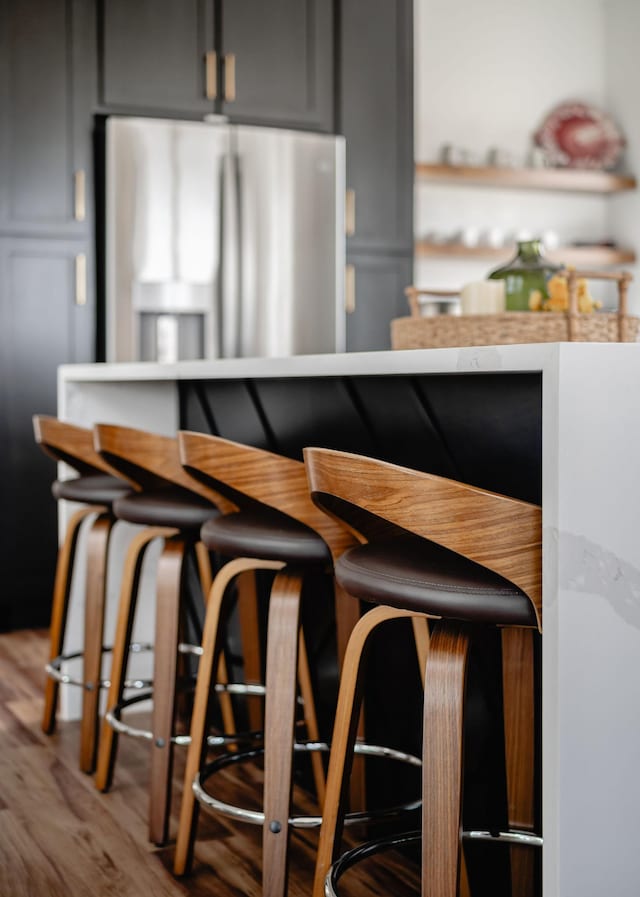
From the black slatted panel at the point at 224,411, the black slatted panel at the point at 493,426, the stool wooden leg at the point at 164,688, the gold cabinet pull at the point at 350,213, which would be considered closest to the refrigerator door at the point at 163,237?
the gold cabinet pull at the point at 350,213

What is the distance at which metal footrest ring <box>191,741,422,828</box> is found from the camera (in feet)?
6.10

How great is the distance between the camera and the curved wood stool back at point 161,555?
2.24 metres

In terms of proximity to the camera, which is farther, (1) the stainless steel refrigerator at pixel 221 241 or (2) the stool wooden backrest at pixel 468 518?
(1) the stainless steel refrigerator at pixel 221 241

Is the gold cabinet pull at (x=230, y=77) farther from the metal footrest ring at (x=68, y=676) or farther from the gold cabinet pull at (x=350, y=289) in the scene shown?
the metal footrest ring at (x=68, y=676)

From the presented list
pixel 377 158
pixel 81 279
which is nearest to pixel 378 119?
pixel 377 158

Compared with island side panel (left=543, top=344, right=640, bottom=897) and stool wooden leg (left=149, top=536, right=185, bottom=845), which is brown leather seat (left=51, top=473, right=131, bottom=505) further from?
island side panel (left=543, top=344, right=640, bottom=897)

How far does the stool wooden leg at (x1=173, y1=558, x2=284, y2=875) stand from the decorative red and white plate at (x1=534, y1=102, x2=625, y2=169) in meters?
4.47

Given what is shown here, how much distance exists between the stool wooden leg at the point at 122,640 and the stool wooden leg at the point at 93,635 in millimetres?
143

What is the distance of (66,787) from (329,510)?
131cm

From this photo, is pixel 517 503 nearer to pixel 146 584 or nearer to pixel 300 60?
pixel 146 584

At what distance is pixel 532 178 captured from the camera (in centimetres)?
572

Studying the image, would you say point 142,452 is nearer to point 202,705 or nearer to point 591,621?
point 202,705

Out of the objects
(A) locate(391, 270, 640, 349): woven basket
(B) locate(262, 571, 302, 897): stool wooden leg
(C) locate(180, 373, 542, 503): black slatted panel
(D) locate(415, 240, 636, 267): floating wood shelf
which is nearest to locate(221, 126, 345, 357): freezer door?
(D) locate(415, 240, 636, 267): floating wood shelf

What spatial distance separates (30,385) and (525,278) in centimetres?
235
